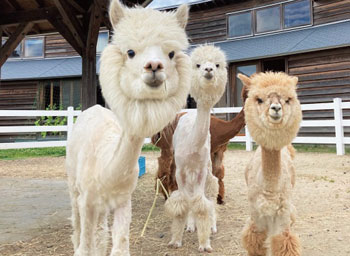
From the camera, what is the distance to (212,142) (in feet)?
13.0

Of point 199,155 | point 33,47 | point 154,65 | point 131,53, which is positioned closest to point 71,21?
point 199,155

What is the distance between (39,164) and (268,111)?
772 centimetres

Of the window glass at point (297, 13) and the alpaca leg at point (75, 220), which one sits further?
the window glass at point (297, 13)

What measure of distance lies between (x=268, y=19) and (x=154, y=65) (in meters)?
14.6

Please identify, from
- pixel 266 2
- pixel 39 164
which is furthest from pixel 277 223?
pixel 266 2

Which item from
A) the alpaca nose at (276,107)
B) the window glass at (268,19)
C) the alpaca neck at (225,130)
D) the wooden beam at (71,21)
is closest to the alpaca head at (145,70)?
the alpaca nose at (276,107)

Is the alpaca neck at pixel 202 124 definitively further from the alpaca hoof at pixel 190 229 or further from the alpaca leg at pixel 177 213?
the alpaca hoof at pixel 190 229

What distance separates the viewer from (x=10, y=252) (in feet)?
9.13

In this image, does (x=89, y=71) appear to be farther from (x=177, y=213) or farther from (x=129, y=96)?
(x=129, y=96)

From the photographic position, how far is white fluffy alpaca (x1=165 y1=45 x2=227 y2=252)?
3002 mm

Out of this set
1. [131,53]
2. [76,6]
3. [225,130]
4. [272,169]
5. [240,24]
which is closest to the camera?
[131,53]

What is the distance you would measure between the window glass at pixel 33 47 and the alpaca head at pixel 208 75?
16659 mm

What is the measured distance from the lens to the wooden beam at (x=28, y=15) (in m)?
5.00

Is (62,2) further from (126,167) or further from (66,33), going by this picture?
(126,167)
